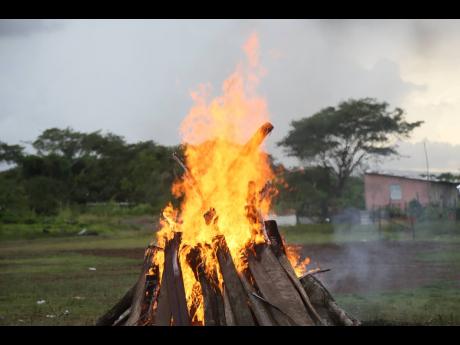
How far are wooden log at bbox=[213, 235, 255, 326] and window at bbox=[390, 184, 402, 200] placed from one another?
39545 mm

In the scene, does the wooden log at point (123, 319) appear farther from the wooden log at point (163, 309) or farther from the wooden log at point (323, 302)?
the wooden log at point (323, 302)

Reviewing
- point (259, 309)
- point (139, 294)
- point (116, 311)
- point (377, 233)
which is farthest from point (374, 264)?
point (259, 309)

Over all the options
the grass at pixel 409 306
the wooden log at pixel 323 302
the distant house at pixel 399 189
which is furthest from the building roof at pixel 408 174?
the wooden log at pixel 323 302

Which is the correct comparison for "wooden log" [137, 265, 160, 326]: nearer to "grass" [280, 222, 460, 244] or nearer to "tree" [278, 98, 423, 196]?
"grass" [280, 222, 460, 244]

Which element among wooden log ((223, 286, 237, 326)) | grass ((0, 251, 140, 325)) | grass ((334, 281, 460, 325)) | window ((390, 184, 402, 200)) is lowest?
grass ((334, 281, 460, 325))

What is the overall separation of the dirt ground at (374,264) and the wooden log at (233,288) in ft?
23.6

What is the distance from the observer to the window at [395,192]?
4434 cm

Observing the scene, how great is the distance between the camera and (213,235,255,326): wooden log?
6203mm

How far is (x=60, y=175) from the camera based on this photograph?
172ft

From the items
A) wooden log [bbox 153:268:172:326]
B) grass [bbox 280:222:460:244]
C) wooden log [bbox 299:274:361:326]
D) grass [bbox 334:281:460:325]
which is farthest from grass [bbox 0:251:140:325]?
grass [bbox 280:222:460:244]

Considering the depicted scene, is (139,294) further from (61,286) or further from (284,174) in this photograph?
(284,174)
